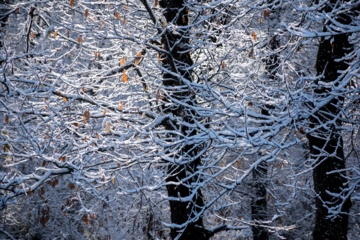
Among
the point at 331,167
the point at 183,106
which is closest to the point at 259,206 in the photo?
the point at 331,167

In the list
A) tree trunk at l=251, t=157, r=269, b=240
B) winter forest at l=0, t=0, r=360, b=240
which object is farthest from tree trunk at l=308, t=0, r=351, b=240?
tree trunk at l=251, t=157, r=269, b=240

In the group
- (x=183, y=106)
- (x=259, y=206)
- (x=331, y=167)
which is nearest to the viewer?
(x=183, y=106)

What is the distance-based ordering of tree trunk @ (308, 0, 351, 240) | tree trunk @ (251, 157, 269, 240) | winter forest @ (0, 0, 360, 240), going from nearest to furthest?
winter forest @ (0, 0, 360, 240) → tree trunk @ (308, 0, 351, 240) → tree trunk @ (251, 157, 269, 240)

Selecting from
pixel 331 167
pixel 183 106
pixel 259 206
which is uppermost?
pixel 183 106

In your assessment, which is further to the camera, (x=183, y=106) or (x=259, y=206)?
(x=259, y=206)

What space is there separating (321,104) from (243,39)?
2.41 m

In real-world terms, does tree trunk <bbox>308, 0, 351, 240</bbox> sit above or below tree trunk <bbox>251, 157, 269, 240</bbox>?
above

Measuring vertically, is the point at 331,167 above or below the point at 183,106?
below

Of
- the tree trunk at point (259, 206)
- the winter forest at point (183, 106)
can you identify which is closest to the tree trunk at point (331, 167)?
the winter forest at point (183, 106)

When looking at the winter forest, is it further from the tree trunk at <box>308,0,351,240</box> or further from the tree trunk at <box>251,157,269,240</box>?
the tree trunk at <box>251,157,269,240</box>

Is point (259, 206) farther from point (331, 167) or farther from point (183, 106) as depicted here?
point (183, 106)

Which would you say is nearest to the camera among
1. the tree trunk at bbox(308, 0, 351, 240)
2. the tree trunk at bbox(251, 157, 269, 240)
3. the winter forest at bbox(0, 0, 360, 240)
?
the winter forest at bbox(0, 0, 360, 240)

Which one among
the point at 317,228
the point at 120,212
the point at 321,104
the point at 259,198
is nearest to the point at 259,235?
the point at 259,198

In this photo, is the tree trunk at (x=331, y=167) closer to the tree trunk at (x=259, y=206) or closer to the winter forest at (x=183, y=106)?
the winter forest at (x=183, y=106)
